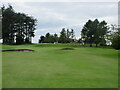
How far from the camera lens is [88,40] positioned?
4019cm

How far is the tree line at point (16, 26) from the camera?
3517 cm

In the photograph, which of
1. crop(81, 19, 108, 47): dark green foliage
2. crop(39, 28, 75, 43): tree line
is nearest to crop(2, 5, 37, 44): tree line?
crop(39, 28, 75, 43): tree line

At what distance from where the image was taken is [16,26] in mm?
39531

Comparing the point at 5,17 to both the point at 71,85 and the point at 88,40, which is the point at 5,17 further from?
the point at 71,85

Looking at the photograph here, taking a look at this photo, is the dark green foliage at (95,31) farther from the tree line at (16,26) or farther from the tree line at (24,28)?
the tree line at (16,26)

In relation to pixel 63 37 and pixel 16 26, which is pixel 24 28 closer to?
pixel 16 26

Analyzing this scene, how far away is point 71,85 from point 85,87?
1.29 feet

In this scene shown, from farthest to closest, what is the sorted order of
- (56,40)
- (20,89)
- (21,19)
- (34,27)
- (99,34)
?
1. (56,40)
2. (34,27)
3. (21,19)
4. (99,34)
5. (20,89)

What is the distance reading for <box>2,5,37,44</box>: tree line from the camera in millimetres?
35169

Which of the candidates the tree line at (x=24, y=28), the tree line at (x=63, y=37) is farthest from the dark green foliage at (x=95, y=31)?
the tree line at (x=63, y=37)

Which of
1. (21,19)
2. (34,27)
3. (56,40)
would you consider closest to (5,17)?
(21,19)

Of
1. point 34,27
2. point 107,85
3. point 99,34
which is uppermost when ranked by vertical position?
point 34,27

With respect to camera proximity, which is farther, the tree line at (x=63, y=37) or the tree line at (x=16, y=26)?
the tree line at (x=63, y=37)

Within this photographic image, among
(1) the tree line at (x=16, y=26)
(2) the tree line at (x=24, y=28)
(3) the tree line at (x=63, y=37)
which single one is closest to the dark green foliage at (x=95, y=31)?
(2) the tree line at (x=24, y=28)
